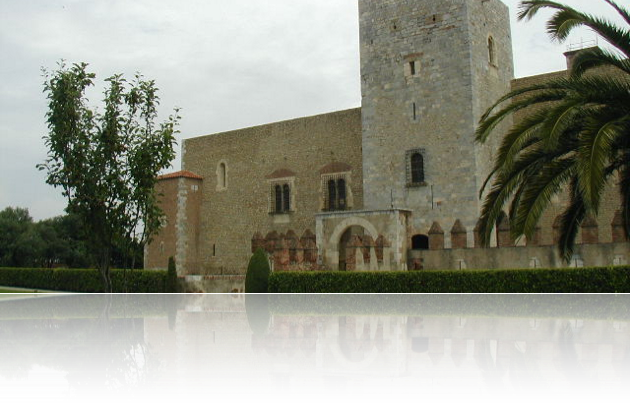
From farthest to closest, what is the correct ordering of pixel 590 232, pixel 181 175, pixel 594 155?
1. pixel 181 175
2. pixel 590 232
3. pixel 594 155

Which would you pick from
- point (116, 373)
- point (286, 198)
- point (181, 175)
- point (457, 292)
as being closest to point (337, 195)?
point (286, 198)

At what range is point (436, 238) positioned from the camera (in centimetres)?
2000

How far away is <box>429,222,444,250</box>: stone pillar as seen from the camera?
65.4 feet

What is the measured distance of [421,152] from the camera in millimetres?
21688

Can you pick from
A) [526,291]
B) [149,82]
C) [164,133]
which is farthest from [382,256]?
[149,82]

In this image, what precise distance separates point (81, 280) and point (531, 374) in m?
24.4

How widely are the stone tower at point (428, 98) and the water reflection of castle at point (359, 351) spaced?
1184 centimetres

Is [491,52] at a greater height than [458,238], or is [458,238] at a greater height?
[491,52]

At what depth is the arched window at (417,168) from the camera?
21725mm

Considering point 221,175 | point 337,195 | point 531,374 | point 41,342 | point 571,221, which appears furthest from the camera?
point 221,175

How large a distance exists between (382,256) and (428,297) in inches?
165

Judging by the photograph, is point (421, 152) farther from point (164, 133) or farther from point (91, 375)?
point (91, 375)

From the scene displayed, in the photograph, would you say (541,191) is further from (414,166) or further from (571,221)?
(414,166)

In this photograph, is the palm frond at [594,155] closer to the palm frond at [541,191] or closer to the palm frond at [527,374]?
the palm frond at [541,191]
